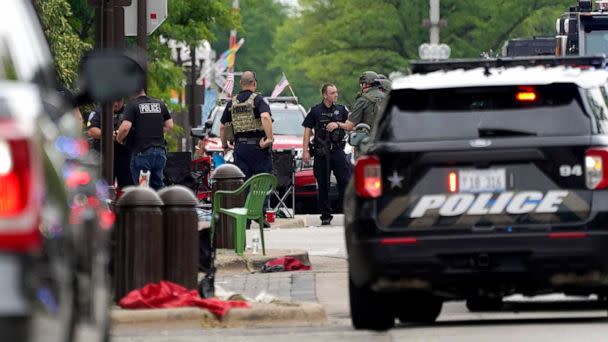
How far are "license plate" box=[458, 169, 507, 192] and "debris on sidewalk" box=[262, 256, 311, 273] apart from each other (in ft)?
22.3

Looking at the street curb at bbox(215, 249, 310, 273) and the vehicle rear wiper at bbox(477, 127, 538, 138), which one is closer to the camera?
the vehicle rear wiper at bbox(477, 127, 538, 138)

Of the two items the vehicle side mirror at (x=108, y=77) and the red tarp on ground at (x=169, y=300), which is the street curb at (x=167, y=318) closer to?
the red tarp on ground at (x=169, y=300)

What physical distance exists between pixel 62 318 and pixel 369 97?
2011cm

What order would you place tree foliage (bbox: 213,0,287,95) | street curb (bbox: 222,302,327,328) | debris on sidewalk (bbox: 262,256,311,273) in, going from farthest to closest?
tree foliage (bbox: 213,0,287,95) → debris on sidewalk (bbox: 262,256,311,273) → street curb (bbox: 222,302,327,328)

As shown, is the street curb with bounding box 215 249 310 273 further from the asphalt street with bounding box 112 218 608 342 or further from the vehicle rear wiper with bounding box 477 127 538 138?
the vehicle rear wiper with bounding box 477 127 538 138

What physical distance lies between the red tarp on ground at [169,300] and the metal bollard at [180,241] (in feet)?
0.80

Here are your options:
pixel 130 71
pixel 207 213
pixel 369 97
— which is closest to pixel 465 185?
pixel 130 71

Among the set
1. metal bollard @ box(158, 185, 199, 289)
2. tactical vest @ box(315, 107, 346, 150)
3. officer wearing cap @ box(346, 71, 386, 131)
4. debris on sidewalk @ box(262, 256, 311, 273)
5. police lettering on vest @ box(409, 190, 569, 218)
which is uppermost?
officer wearing cap @ box(346, 71, 386, 131)


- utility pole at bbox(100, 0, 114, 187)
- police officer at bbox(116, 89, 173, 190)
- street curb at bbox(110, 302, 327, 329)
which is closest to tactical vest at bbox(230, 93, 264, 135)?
police officer at bbox(116, 89, 173, 190)

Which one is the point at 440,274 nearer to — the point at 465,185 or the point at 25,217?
the point at 465,185

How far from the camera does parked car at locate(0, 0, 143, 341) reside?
5.09 m

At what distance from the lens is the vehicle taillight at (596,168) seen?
39.0 feet

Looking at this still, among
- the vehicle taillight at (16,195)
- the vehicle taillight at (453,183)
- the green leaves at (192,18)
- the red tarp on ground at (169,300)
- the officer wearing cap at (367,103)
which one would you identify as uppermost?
the green leaves at (192,18)

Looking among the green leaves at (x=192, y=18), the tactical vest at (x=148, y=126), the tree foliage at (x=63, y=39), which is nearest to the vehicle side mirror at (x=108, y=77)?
the tactical vest at (x=148, y=126)
